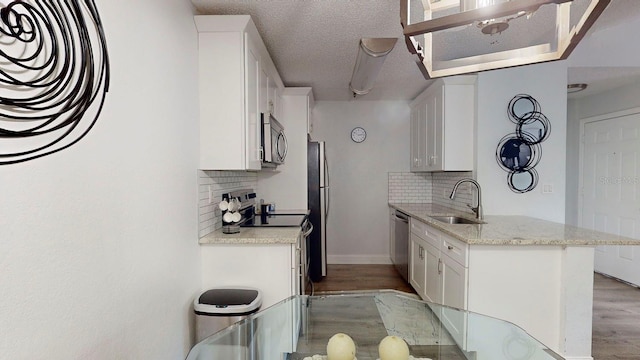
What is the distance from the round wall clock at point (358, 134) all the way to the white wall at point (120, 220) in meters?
2.99

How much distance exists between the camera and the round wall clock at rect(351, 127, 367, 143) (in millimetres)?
4738

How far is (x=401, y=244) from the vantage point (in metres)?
3.92

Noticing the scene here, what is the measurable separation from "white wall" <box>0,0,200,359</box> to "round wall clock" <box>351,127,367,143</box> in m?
2.99

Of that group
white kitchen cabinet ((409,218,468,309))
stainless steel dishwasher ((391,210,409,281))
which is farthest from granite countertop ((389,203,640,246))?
stainless steel dishwasher ((391,210,409,281))

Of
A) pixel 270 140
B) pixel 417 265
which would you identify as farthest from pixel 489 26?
pixel 417 265

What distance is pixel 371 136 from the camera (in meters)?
4.74

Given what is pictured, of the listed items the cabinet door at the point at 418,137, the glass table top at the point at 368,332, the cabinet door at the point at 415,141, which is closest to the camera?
the glass table top at the point at 368,332

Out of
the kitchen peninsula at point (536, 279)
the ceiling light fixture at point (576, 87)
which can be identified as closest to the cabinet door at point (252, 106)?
the kitchen peninsula at point (536, 279)

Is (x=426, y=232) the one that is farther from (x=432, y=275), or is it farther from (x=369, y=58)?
(x=369, y=58)

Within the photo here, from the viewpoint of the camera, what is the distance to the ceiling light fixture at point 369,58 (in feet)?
7.60

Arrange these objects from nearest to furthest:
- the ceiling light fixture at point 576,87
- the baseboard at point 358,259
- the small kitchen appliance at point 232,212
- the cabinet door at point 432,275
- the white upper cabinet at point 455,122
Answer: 1. the small kitchen appliance at point 232,212
2. the cabinet door at point 432,275
3. the white upper cabinet at point 455,122
4. the ceiling light fixture at point 576,87
5. the baseboard at point 358,259

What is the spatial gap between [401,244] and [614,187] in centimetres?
278

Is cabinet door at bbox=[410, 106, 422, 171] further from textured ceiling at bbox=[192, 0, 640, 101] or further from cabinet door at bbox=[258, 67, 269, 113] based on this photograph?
cabinet door at bbox=[258, 67, 269, 113]

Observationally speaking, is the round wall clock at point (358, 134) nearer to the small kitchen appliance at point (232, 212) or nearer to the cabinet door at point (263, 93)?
the cabinet door at point (263, 93)
